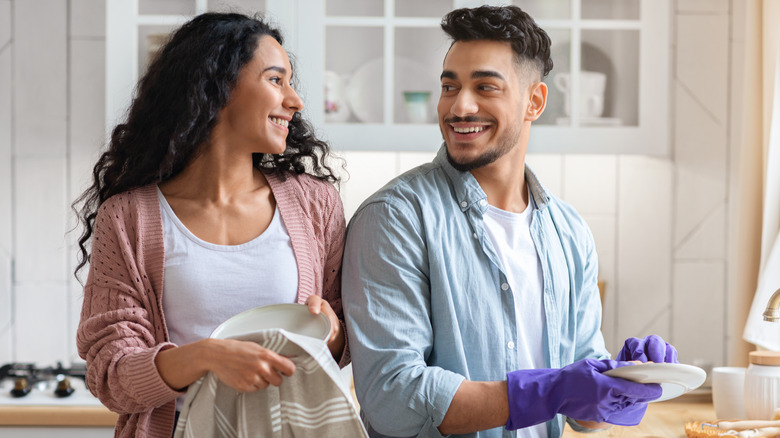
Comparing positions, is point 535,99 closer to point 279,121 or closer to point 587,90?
point 279,121

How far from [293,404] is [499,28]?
676mm

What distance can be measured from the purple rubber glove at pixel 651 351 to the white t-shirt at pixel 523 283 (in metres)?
0.14

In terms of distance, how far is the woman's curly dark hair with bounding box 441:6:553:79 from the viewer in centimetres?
130

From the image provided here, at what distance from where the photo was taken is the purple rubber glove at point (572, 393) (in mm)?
1139

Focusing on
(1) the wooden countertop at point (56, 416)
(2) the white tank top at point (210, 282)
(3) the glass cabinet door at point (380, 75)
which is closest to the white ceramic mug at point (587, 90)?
(3) the glass cabinet door at point (380, 75)

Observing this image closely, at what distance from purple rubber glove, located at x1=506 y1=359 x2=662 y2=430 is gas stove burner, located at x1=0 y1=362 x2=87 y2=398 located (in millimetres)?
1404

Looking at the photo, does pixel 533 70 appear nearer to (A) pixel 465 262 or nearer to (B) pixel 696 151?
(A) pixel 465 262

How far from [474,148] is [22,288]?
1.79 meters

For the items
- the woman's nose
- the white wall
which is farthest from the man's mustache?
the white wall

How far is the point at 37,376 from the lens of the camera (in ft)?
7.47

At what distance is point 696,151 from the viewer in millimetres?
2473

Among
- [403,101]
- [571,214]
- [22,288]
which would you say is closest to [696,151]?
[403,101]

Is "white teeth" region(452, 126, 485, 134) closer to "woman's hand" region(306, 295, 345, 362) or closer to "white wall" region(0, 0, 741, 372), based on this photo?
"woman's hand" region(306, 295, 345, 362)

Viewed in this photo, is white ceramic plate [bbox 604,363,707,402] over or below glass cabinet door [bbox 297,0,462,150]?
below
